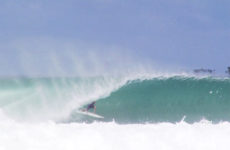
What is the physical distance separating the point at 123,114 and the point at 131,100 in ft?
4.59

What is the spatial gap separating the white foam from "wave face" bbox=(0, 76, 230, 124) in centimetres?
345

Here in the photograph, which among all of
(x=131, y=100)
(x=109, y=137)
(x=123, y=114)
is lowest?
(x=109, y=137)

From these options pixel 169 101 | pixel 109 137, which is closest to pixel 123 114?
pixel 169 101

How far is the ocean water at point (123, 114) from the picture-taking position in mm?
11602

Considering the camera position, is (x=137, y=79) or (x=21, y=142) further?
(x=137, y=79)

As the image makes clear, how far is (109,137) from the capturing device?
11820mm

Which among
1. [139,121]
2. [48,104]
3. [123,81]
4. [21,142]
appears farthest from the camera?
[123,81]

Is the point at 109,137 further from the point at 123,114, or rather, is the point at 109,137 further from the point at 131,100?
the point at 131,100

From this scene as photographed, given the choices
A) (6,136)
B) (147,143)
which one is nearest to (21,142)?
(6,136)

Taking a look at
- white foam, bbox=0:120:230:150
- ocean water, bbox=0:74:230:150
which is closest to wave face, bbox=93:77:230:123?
ocean water, bbox=0:74:230:150

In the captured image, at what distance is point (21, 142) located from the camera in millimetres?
11305

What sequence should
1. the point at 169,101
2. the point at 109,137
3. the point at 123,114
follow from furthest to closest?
the point at 169,101, the point at 123,114, the point at 109,137

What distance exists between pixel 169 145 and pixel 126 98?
7443mm

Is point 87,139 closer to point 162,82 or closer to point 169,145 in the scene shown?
point 169,145
